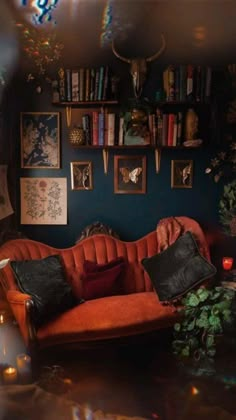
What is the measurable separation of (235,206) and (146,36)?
3.71ft

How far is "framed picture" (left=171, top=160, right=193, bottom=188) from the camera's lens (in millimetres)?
2369

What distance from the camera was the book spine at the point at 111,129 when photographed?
226 centimetres

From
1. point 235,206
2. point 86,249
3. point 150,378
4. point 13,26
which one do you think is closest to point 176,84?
point 235,206

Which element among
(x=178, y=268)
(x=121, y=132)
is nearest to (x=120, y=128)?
(x=121, y=132)

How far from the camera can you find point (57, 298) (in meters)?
1.91

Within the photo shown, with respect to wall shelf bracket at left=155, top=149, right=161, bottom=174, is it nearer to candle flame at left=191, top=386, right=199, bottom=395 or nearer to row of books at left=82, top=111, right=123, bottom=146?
row of books at left=82, top=111, right=123, bottom=146

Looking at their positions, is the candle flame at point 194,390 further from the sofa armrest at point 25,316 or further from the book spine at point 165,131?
the book spine at point 165,131

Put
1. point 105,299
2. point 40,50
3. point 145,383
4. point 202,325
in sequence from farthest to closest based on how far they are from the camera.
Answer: point 40,50, point 105,299, point 202,325, point 145,383

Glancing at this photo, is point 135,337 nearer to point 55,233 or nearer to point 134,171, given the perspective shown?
point 55,233

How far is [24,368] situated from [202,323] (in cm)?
86

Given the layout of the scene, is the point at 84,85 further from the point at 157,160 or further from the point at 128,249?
the point at 128,249

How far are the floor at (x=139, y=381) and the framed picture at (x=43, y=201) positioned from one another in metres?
0.71

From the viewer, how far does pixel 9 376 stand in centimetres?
156

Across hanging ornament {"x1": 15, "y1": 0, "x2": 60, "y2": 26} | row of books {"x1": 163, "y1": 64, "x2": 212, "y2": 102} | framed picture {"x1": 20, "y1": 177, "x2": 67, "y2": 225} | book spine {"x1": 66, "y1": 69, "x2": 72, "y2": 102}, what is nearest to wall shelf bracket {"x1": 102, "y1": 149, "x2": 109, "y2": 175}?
framed picture {"x1": 20, "y1": 177, "x2": 67, "y2": 225}
